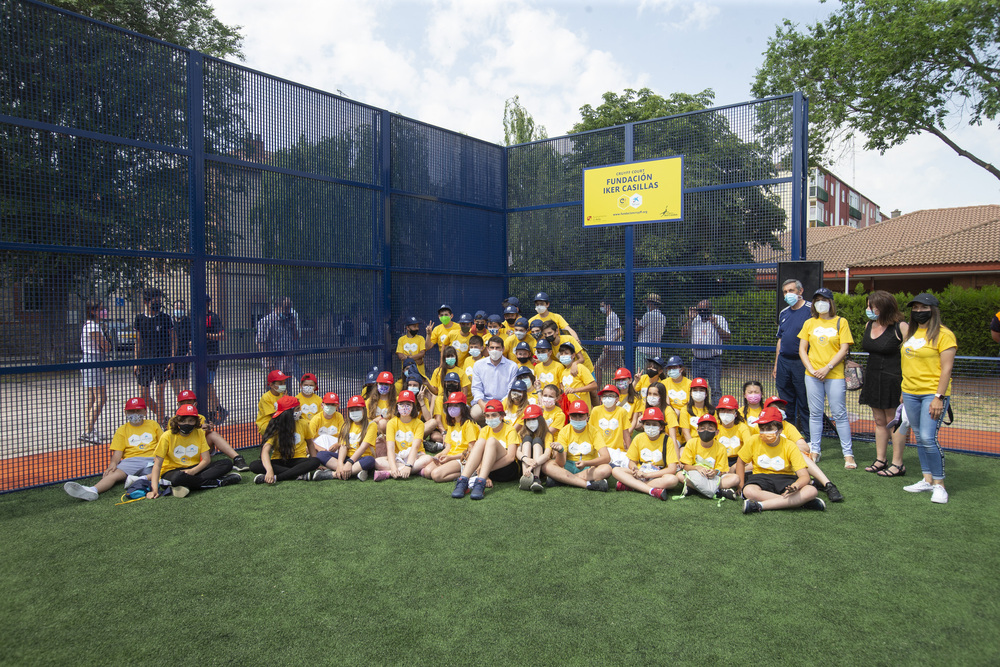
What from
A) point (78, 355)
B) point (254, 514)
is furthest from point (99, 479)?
point (254, 514)

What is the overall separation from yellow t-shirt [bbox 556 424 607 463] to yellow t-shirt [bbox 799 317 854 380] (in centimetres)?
272

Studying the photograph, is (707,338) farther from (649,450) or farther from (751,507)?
(751,507)

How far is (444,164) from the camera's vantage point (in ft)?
34.3

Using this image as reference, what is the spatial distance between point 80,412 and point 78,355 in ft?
1.95

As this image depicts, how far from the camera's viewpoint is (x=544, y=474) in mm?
6480

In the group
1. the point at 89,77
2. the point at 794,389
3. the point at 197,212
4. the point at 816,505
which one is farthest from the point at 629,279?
the point at 89,77

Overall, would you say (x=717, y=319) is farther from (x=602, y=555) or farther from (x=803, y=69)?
(x=803, y=69)

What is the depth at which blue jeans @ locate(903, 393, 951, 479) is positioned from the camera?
224 inches

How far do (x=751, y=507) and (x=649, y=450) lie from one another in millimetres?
1160

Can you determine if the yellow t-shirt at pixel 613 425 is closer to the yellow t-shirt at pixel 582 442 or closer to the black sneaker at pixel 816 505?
the yellow t-shirt at pixel 582 442

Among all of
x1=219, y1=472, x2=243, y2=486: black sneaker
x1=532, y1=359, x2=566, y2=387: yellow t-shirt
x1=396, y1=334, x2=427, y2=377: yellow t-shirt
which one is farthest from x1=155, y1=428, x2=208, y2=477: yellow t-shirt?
x1=532, y1=359, x2=566, y2=387: yellow t-shirt

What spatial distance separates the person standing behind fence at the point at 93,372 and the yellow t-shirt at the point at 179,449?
82cm

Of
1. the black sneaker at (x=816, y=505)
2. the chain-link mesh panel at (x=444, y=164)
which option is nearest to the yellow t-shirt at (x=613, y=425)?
the black sneaker at (x=816, y=505)

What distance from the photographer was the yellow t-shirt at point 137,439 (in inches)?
249
